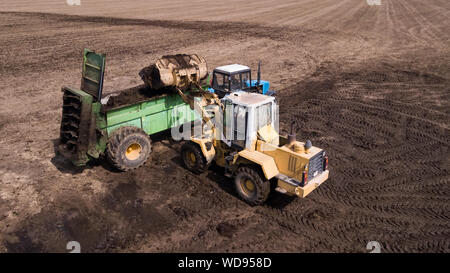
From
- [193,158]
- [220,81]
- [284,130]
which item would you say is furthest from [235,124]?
[284,130]

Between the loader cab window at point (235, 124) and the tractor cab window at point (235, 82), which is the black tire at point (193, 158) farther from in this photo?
the tractor cab window at point (235, 82)

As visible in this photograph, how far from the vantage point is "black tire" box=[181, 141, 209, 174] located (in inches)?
352

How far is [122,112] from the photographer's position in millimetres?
9258

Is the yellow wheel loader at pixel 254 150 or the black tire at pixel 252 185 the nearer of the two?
the yellow wheel loader at pixel 254 150

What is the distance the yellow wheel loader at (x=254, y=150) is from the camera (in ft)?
24.8

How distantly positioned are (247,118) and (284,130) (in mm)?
4378

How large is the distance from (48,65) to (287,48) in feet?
45.4

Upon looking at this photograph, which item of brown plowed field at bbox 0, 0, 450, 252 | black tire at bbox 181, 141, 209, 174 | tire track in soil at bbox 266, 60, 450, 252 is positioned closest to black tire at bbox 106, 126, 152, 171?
brown plowed field at bbox 0, 0, 450, 252

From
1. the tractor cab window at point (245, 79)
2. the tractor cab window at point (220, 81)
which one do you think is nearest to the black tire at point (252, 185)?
the tractor cab window at point (220, 81)

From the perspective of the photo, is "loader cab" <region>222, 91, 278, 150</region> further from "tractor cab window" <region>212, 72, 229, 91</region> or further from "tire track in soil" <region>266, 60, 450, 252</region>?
"tractor cab window" <region>212, 72, 229, 91</region>

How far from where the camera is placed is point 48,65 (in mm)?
18969

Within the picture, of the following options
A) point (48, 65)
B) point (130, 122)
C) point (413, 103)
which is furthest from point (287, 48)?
point (130, 122)

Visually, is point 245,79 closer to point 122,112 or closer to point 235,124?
point 235,124

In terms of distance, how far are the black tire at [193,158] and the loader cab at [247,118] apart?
0.86 metres
